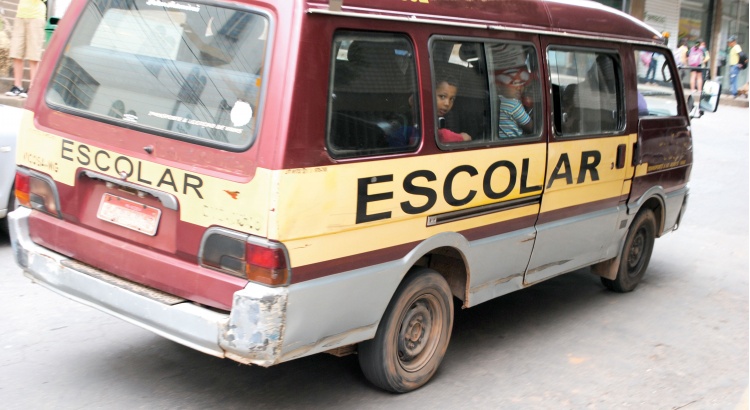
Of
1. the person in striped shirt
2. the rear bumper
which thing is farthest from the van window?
the rear bumper

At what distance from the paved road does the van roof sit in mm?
2050

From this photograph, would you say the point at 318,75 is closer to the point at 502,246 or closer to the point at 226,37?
the point at 226,37

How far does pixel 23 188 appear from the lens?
15.0 ft

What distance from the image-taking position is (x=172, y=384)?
460 centimetres

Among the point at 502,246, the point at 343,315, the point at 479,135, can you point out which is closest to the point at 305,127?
the point at 343,315

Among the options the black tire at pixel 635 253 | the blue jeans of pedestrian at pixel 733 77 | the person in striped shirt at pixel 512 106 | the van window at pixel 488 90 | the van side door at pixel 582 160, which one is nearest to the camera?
the van window at pixel 488 90

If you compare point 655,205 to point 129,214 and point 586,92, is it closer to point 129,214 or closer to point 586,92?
point 586,92

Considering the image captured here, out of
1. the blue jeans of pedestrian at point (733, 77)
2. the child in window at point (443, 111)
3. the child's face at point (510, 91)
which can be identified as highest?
the blue jeans of pedestrian at point (733, 77)

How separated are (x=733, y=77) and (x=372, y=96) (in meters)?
26.3

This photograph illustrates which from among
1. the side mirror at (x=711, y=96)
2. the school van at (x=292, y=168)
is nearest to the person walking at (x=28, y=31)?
the school van at (x=292, y=168)

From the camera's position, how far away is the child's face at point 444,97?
458 cm

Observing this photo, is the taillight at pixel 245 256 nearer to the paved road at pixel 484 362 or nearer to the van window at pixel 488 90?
the paved road at pixel 484 362

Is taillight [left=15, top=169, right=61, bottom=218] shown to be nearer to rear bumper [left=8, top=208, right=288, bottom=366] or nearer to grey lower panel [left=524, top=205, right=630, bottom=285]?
rear bumper [left=8, top=208, right=288, bottom=366]

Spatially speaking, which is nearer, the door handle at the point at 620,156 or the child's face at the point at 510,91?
the child's face at the point at 510,91
